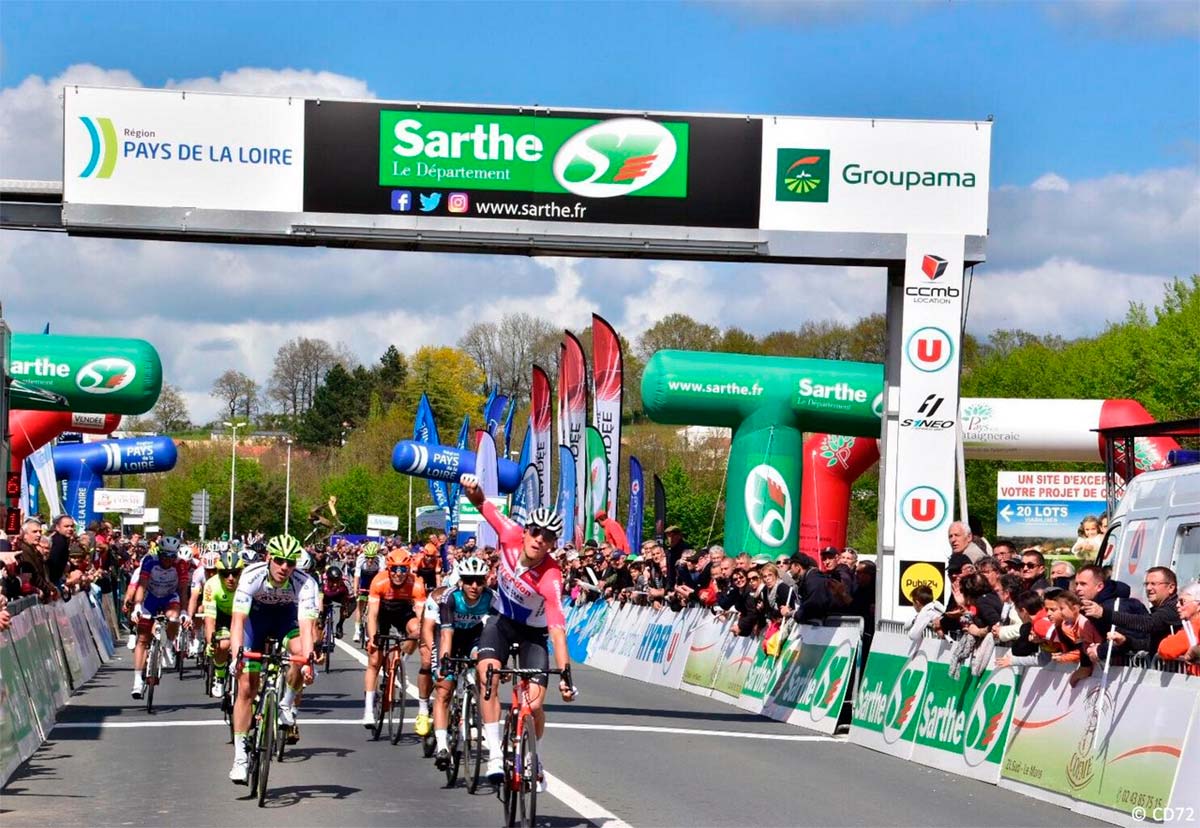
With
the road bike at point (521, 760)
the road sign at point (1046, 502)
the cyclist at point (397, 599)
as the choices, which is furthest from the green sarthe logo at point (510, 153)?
the road sign at point (1046, 502)

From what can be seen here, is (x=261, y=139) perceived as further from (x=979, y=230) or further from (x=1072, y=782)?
(x=1072, y=782)

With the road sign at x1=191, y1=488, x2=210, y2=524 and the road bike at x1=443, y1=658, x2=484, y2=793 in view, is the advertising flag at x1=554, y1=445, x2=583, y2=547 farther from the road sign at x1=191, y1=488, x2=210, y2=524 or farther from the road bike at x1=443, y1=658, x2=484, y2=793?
the road sign at x1=191, y1=488, x2=210, y2=524

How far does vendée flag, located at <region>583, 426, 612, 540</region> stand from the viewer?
35.6 metres

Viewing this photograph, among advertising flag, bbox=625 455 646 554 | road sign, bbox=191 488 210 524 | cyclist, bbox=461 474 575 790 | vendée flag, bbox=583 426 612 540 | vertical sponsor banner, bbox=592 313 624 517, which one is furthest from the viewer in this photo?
road sign, bbox=191 488 210 524

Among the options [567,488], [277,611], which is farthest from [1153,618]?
[567,488]

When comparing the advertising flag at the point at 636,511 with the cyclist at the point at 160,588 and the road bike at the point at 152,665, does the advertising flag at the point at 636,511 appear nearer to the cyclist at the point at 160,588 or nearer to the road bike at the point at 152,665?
the cyclist at the point at 160,588

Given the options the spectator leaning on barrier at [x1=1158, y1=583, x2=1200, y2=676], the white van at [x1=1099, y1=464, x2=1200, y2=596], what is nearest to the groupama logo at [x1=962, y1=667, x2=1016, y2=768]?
the white van at [x1=1099, y1=464, x2=1200, y2=596]

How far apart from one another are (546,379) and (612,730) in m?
31.0

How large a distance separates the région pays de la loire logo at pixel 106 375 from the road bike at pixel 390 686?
11661 mm

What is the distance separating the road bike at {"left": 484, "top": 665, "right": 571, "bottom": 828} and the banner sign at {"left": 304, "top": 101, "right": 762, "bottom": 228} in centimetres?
939

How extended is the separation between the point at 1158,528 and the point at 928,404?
14.6 feet

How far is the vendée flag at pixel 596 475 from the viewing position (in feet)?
117

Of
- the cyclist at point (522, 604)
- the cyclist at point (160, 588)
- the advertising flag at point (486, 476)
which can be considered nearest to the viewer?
the cyclist at point (522, 604)

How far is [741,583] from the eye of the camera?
74.1 ft
